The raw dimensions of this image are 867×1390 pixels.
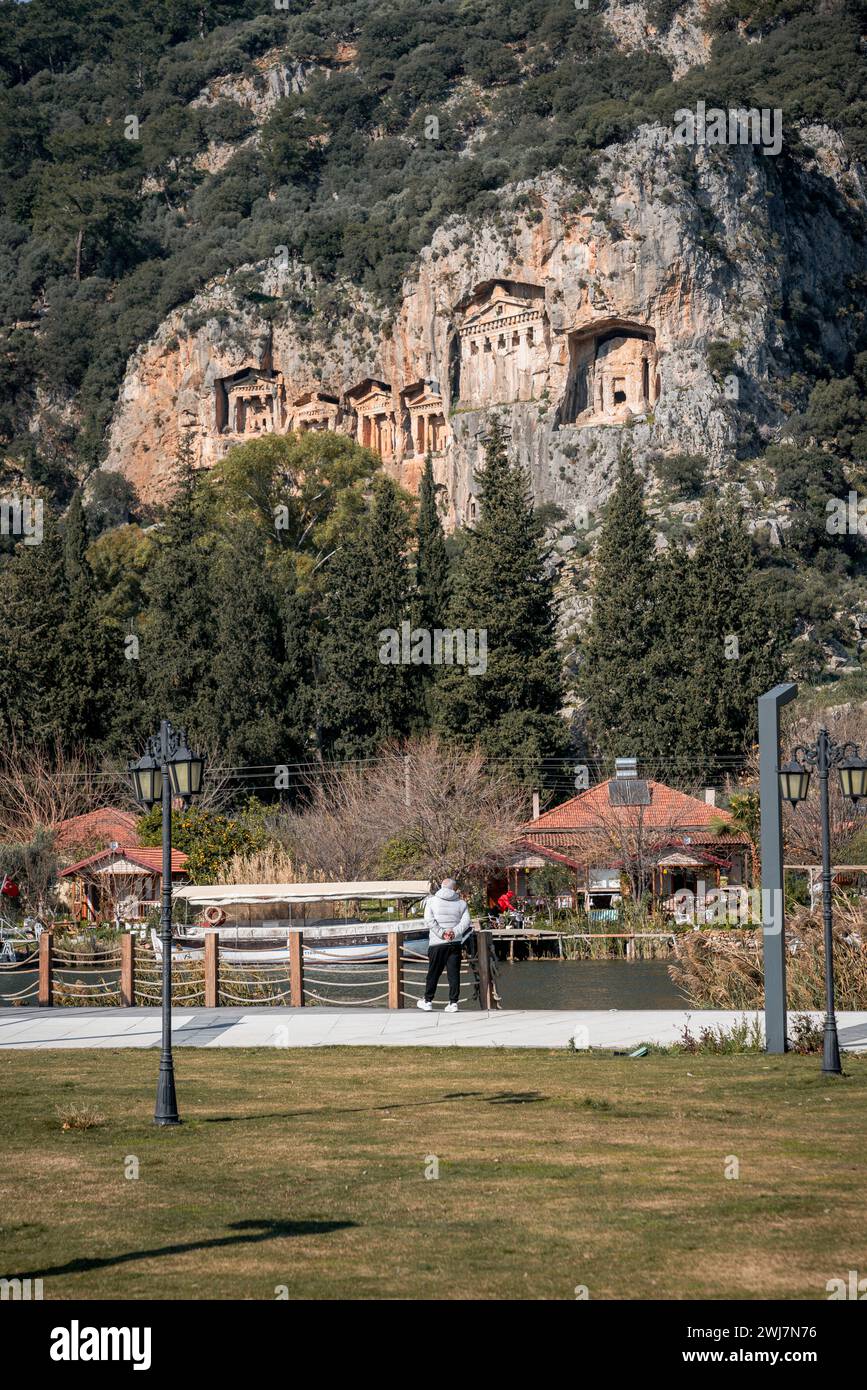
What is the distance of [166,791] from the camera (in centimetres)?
1484

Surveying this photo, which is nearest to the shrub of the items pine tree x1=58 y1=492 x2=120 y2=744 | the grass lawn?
pine tree x1=58 y1=492 x2=120 y2=744

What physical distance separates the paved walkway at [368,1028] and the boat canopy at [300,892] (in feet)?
56.7

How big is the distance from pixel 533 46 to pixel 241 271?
146ft

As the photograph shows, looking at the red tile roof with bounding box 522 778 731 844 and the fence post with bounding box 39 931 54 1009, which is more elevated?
the red tile roof with bounding box 522 778 731 844

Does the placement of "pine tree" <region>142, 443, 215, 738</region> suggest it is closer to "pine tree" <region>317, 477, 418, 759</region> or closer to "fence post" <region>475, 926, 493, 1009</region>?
"pine tree" <region>317, 477, 418, 759</region>

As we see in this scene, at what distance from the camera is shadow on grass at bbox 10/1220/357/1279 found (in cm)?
827

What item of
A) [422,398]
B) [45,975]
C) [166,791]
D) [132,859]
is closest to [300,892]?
[132,859]

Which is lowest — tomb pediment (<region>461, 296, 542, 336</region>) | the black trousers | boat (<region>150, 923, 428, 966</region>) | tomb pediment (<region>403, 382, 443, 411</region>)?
boat (<region>150, 923, 428, 966</region>)

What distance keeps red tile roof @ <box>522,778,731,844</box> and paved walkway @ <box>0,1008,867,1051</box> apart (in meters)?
30.8

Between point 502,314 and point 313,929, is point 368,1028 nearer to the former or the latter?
point 313,929

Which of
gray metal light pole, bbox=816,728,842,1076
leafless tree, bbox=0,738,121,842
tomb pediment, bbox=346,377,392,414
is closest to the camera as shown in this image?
gray metal light pole, bbox=816,728,842,1076

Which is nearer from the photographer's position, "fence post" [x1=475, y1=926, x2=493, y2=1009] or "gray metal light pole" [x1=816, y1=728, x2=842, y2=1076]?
"gray metal light pole" [x1=816, y1=728, x2=842, y2=1076]

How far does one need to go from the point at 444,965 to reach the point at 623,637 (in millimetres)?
40066

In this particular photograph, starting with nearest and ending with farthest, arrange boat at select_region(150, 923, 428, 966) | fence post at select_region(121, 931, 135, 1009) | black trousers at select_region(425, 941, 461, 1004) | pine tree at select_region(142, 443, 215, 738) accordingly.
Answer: black trousers at select_region(425, 941, 461, 1004) → fence post at select_region(121, 931, 135, 1009) → boat at select_region(150, 923, 428, 966) → pine tree at select_region(142, 443, 215, 738)
